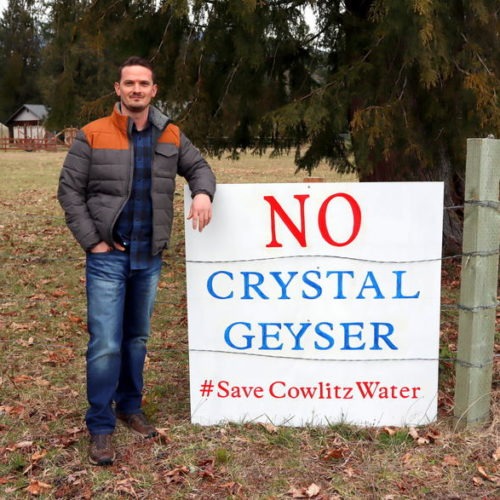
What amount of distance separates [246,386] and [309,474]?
65cm

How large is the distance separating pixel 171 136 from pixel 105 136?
1.14 feet

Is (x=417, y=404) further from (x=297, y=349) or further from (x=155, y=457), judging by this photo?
A: (x=155, y=457)

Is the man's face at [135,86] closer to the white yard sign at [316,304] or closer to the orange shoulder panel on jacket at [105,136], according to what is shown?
the orange shoulder panel on jacket at [105,136]

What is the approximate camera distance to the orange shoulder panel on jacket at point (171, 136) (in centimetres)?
343

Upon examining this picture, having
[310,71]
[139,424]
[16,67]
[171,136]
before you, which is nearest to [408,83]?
[310,71]

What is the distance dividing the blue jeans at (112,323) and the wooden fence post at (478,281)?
162cm

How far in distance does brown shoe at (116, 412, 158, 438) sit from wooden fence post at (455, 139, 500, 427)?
1647 millimetres

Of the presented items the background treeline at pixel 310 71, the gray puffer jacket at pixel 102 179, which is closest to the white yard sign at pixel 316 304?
the gray puffer jacket at pixel 102 179

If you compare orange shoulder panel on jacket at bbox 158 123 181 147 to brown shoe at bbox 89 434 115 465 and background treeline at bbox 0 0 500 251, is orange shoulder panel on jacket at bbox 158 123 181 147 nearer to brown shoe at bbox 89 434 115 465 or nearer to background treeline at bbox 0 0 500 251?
brown shoe at bbox 89 434 115 465

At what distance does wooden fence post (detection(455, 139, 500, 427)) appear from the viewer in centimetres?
354

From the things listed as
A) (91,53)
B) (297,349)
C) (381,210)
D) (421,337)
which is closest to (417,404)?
(421,337)

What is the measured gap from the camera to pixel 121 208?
129 inches

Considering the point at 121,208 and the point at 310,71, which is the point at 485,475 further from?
the point at 310,71

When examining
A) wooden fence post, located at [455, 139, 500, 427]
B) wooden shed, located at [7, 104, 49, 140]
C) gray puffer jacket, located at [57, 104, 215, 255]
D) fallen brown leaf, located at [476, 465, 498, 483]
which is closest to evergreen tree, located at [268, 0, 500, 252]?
wooden fence post, located at [455, 139, 500, 427]
